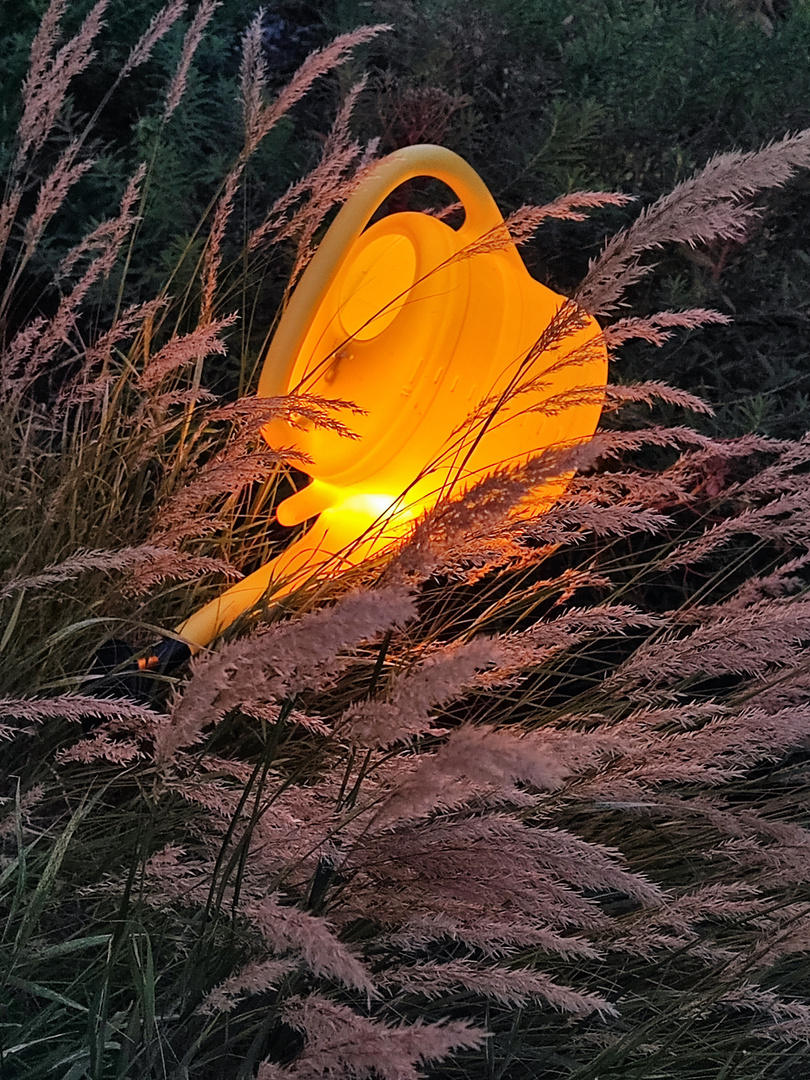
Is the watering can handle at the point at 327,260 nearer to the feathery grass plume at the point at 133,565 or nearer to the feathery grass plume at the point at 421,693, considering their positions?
the feathery grass plume at the point at 133,565

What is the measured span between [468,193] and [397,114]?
0.47m

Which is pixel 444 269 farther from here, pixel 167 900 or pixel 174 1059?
pixel 174 1059

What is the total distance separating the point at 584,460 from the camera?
475 millimetres

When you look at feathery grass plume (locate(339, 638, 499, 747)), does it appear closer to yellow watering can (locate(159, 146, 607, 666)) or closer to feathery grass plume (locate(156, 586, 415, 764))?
feathery grass plume (locate(156, 586, 415, 764))

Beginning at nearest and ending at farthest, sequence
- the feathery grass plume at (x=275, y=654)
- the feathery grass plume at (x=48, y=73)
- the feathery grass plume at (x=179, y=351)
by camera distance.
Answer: the feathery grass plume at (x=275, y=654), the feathery grass plume at (x=179, y=351), the feathery grass plume at (x=48, y=73)

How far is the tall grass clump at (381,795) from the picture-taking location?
505mm

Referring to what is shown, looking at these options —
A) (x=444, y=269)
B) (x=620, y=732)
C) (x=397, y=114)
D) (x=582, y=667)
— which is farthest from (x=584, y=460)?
(x=397, y=114)

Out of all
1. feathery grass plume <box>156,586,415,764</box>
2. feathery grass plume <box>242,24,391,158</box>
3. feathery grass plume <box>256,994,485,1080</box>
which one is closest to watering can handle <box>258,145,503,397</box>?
feathery grass plume <box>242,24,391,158</box>

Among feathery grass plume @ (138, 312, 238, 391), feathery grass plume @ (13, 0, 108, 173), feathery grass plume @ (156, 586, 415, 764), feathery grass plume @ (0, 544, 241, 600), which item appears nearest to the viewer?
feathery grass plume @ (156, 586, 415, 764)

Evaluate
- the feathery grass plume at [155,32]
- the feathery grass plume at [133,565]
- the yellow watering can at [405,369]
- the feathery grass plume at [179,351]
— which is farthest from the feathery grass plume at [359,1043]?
the feathery grass plume at [155,32]

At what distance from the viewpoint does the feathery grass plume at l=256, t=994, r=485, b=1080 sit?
0.41 m

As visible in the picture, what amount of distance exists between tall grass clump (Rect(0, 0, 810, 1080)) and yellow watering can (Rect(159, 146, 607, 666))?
0.05 metres

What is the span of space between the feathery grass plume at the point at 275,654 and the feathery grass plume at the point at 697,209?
0.35m

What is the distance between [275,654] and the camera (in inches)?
16.8
